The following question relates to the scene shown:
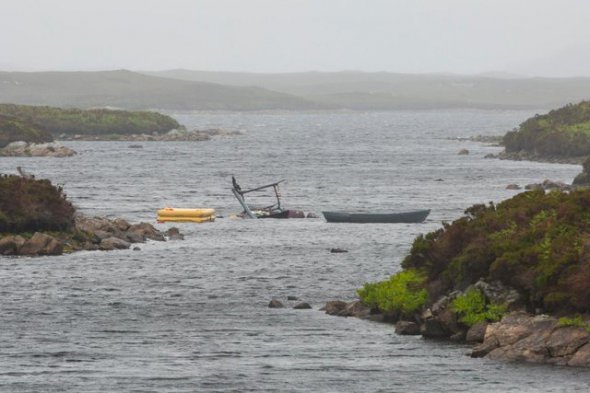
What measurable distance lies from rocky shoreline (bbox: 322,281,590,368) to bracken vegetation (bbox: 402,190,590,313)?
0.94 m

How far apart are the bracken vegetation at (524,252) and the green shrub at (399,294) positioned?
0.58 metres

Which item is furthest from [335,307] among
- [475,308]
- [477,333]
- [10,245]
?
[10,245]

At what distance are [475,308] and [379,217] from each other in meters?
54.4

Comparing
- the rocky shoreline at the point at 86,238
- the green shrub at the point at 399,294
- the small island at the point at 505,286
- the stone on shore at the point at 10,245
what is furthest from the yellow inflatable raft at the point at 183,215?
the green shrub at the point at 399,294

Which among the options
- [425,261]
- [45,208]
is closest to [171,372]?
[425,261]

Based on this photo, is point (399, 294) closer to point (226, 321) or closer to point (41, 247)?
point (226, 321)

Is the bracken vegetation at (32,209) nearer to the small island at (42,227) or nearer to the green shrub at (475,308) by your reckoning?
the small island at (42,227)

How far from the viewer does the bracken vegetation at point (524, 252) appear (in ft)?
182

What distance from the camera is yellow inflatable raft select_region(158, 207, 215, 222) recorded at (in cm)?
11294

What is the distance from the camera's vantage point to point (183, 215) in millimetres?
113375

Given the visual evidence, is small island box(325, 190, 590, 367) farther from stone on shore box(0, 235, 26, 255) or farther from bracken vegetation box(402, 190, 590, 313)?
stone on shore box(0, 235, 26, 255)

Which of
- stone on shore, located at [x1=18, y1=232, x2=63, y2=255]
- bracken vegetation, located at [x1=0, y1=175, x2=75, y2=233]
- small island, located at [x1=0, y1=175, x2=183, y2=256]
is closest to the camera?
stone on shore, located at [x1=18, y1=232, x2=63, y2=255]

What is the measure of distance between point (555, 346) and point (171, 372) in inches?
560

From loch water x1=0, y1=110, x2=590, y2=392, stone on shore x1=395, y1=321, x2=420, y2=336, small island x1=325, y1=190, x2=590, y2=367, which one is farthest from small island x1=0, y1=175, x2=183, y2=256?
stone on shore x1=395, y1=321, x2=420, y2=336
